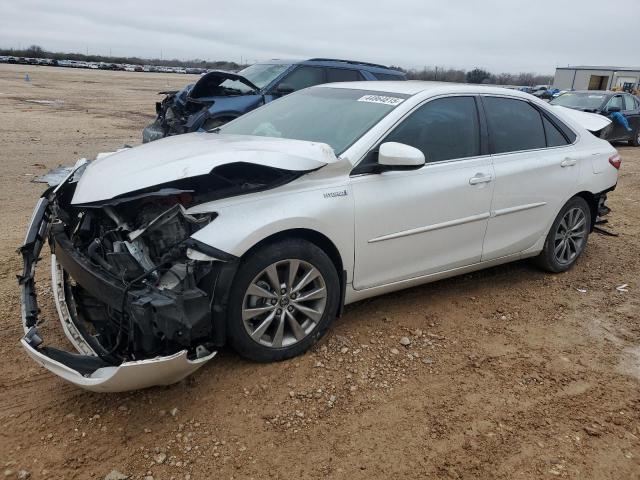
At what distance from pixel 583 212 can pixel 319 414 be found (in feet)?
11.5

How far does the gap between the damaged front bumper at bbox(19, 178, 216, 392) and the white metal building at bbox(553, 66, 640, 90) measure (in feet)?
118

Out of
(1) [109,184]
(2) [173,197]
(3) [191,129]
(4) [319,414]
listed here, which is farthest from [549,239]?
(3) [191,129]

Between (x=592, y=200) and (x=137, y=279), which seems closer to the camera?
(x=137, y=279)

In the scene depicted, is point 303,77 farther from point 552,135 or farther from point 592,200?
point 592,200

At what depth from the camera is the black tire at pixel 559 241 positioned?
4914 millimetres

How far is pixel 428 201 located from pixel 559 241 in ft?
6.38

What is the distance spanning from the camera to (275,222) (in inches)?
123

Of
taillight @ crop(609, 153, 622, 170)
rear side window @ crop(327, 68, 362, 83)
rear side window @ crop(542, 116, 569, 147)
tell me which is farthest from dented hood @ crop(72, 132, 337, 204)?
rear side window @ crop(327, 68, 362, 83)

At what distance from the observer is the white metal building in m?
33.9

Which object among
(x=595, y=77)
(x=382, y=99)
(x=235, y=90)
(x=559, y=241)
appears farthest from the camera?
(x=595, y=77)

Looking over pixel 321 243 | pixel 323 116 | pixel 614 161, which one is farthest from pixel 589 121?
pixel 321 243

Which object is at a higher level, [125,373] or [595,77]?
[595,77]

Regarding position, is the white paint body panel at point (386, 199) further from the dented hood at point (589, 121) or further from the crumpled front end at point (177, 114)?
the crumpled front end at point (177, 114)

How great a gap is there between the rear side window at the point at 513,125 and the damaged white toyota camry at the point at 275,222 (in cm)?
2
